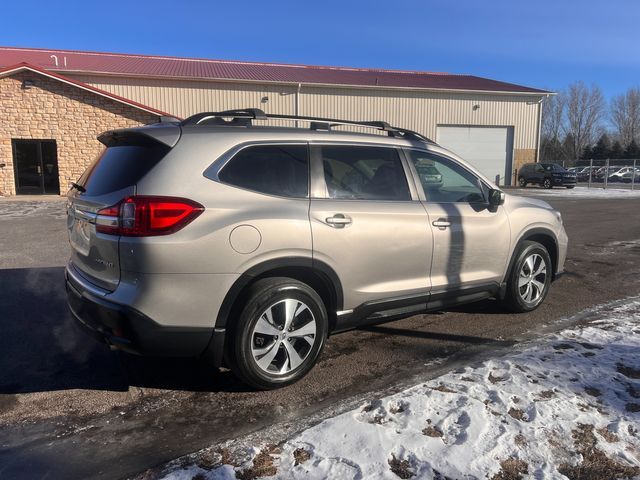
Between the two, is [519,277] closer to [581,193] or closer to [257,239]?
[257,239]

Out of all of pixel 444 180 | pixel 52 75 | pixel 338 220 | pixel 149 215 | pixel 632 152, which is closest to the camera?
pixel 149 215

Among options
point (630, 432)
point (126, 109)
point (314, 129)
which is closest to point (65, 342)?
point (314, 129)

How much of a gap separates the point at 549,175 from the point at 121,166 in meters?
32.5

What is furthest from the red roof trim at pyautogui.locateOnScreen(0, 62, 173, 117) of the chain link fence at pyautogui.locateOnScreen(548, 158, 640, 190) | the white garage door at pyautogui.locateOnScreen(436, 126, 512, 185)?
the chain link fence at pyautogui.locateOnScreen(548, 158, 640, 190)

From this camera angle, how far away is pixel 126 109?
71.2 ft

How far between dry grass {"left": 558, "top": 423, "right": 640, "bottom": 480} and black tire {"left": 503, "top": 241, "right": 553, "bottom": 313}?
2.44m

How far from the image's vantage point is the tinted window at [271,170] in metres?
3.49

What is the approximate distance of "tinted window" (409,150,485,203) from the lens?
451 centimetres

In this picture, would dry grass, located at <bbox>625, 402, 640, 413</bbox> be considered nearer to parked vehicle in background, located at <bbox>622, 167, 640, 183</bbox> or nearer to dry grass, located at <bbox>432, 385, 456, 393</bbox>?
dry grass, located at <bbox>432, 385, 456, 393</bbox>

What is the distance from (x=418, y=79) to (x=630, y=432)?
112 ft

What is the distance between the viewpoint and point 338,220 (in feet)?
12.3

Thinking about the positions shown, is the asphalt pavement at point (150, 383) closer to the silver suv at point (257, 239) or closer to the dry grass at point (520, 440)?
the silver suv at point (257, 239)

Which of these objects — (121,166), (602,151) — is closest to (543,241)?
(121,166)

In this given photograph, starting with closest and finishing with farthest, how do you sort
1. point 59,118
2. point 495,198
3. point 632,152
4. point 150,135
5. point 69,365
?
point 150,135 < point 69,365 < point 495,198 < point 59,118 < point 632,152
